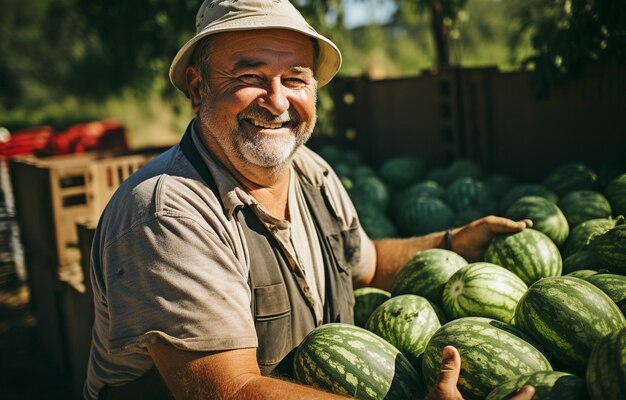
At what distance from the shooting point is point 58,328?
470cm

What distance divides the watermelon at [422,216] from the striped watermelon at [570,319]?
2102mm

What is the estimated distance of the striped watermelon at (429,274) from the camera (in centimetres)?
300

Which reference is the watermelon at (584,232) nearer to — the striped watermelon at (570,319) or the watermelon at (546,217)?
the watermelon at (546,217)

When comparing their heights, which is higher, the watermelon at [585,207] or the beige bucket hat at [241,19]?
the beige bucket hat at [241,19]

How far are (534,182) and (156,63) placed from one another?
6602mm

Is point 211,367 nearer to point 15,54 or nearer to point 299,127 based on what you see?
point 299,127

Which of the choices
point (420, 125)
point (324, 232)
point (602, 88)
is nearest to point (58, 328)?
point (324, 232)

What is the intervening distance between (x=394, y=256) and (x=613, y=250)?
1.24 meters

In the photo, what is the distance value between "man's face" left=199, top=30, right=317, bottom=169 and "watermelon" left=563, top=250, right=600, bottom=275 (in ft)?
5.49

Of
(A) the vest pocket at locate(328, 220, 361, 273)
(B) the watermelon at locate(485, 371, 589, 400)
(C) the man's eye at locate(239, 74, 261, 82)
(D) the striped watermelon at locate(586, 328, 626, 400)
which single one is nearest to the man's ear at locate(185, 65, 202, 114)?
(C) the man's eye at locate(239, 74, 261, 82)

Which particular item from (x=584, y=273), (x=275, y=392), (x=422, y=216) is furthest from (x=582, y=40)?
(x=275, y=392)

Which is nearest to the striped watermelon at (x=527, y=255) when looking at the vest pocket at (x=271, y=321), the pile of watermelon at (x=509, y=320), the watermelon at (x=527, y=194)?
the pile of watermelon at (x=509, y=320)

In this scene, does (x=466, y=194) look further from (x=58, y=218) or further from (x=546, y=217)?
(x=58, y=218)

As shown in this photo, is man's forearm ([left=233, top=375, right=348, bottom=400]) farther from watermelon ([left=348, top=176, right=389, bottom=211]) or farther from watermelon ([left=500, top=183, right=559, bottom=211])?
watermelon ([left=348, top=176, right=389, bottom=211])
